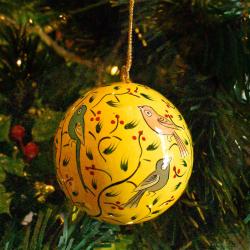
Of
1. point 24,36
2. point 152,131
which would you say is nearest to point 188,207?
point 152,131

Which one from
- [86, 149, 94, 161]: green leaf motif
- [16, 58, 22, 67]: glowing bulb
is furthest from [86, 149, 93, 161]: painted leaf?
[16, 58, 22, 67]: glowing bulb

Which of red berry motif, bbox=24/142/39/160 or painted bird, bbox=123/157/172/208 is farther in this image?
red berry motif, bbox=24/142/39/160

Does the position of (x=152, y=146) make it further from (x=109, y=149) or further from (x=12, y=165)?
(x=12, y=165)

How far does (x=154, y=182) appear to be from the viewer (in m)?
0.36

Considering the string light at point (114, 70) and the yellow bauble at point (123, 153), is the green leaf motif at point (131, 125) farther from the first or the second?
the string light at point (114, 70)

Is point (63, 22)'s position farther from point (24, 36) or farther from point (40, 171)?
point (40, 171)

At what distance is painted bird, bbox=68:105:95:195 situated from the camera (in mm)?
359

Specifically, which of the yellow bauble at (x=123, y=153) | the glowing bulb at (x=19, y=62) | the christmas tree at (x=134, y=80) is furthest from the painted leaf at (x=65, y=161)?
the glowing bulb at (x=19, y=62)

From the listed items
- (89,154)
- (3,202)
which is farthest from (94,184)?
(3,202)

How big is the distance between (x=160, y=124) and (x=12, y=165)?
0.22 meters

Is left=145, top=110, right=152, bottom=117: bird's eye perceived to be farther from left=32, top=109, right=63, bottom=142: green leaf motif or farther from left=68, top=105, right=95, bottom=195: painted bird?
left=32, top=109, right=63, bottom=142: green leaf motif

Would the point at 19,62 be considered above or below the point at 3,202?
above

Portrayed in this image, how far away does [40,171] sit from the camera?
544 millimetres

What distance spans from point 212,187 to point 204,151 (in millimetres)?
41
